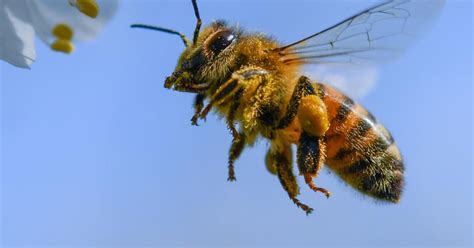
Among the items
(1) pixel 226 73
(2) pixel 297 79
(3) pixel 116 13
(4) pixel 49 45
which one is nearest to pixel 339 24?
(2) pixel 297 79

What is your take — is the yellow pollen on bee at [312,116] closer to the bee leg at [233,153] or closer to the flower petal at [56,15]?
the bee leg at [233,153]

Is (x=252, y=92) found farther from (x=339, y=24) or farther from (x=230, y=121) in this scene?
(x=339, y=24)

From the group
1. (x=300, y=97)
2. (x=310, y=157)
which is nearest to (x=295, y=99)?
(x=300, y=97)

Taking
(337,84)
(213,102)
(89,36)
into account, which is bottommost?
(213,102)

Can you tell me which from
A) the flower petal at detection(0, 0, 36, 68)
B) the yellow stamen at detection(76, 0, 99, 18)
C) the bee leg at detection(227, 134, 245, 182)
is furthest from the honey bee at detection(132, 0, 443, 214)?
the flower petal at detection(0, 0, 36, 68)

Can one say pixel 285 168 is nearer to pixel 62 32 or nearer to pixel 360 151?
pixel 360 151

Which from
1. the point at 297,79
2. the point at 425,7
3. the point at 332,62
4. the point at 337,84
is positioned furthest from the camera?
the point at 337,84
